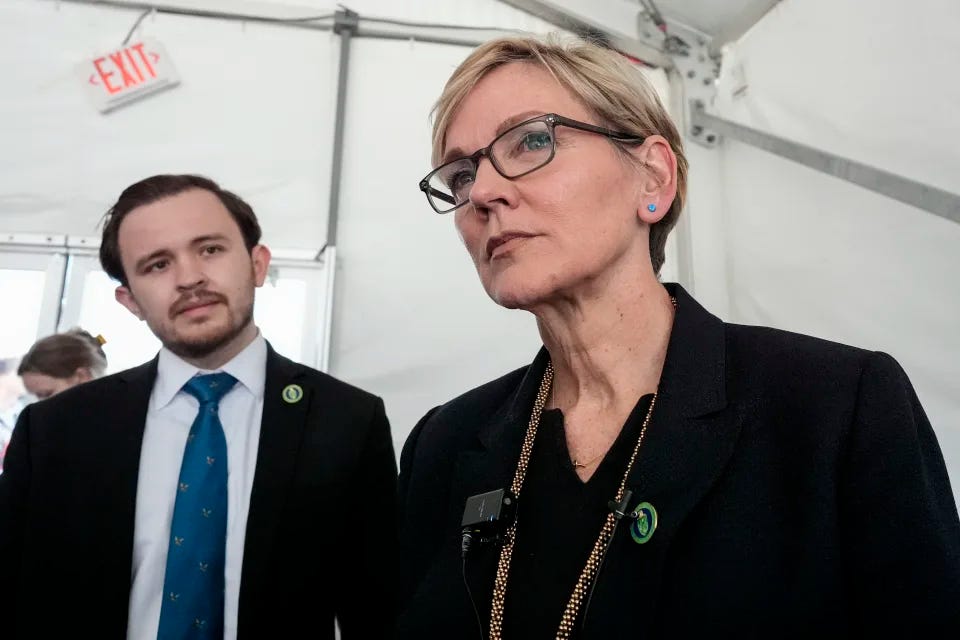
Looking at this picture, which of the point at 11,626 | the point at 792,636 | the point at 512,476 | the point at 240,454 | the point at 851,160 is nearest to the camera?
the point at 792,636

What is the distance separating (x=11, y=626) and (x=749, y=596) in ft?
4.16

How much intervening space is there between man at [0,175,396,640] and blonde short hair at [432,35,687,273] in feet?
2.13

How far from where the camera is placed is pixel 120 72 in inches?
112

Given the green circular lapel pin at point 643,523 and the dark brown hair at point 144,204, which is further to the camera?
the dark brown hair at point 144,204

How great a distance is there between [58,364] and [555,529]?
219cm

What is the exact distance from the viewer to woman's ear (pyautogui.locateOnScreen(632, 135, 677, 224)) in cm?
96

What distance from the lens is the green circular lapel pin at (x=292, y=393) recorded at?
142 cm

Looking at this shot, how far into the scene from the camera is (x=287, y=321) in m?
2.79

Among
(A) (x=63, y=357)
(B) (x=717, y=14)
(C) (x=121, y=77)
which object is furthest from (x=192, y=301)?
(B) (x=717, y=14)

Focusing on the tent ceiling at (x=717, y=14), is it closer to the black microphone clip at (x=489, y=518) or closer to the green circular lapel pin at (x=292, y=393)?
the green circular lapel pin at (x=292, y=393)

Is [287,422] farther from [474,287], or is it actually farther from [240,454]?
[474,287]

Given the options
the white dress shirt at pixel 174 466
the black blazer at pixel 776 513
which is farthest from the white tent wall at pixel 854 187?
the white dress shirt at pixel 174 466

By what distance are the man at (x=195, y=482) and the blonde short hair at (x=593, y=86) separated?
65 cm

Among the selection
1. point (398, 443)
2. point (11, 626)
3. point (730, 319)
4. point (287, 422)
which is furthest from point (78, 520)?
point (730, 319)
